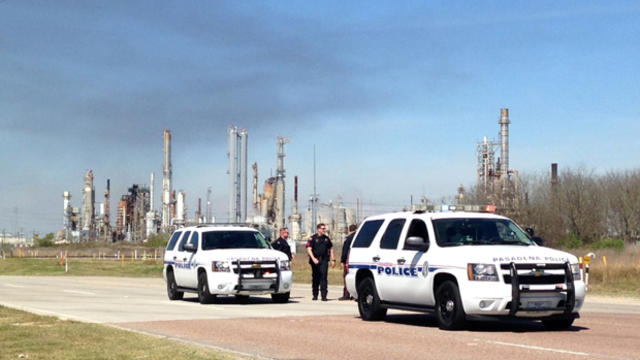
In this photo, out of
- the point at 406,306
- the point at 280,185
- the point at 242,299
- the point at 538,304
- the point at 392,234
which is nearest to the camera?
the point at 538,304

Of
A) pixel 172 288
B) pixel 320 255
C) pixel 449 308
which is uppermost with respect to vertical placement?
pixel 320 255

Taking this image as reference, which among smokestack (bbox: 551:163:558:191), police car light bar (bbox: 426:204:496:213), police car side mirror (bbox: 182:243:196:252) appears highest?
smokestack (bbox: 551:163:558:191)

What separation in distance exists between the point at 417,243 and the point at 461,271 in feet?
4.09

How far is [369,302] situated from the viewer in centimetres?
1897

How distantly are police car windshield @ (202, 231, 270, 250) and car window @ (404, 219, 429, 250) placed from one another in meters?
9.10

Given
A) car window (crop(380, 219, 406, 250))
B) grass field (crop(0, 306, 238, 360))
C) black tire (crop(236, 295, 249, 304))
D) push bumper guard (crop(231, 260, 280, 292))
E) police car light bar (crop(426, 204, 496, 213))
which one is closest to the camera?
grass field (crop(0, 306, 238, 360))

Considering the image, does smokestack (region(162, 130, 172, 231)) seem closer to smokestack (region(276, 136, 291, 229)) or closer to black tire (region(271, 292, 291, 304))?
smokestack (region(276, 136, 291, 229))

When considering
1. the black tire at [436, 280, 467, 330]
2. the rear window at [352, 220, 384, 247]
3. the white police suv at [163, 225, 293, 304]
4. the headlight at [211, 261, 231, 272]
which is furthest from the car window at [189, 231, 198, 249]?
the black tire at [436, 280, 467, 330]

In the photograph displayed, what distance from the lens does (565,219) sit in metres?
102

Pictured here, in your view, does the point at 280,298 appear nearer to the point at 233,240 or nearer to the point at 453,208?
the point at 233,240

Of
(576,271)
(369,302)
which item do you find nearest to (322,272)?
(369,302)

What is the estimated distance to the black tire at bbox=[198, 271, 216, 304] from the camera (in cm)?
2520

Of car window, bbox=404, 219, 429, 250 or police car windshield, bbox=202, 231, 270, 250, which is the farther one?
police car windshield, bbox=202, 231, 270, 250

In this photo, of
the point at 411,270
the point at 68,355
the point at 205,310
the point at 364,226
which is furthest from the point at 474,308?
the point at 205,310
